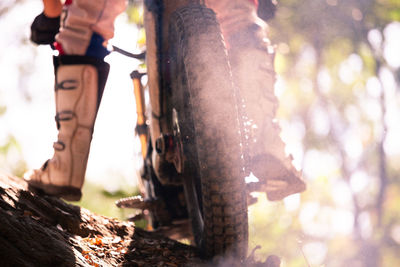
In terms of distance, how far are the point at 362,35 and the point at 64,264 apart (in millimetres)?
9659

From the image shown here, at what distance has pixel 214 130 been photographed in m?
Result: 1.60

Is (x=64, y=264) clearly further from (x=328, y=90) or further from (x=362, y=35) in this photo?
(x=328, y=90)

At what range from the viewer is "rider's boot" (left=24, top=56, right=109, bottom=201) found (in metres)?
2.20

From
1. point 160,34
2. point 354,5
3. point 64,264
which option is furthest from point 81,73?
point 354,5

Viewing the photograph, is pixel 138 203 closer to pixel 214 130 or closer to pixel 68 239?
pixel 68 239

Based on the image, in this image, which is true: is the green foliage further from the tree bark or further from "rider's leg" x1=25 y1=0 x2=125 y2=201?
"rider's leg" x1=25 y1=0 x2=125 y2=201

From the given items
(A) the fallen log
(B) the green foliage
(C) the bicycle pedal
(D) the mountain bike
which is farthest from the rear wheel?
(B) the green foliage

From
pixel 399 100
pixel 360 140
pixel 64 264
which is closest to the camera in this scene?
pixel 64 264

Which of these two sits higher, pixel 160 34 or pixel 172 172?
pixel 160 34

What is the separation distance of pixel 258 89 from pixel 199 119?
2.17 ft

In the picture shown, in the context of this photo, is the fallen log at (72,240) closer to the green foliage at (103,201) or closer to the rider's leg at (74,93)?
the rider's leg at (74,93)

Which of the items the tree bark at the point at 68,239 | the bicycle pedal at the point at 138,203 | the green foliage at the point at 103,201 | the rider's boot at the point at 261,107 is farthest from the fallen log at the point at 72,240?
the green foliage at the point at 103,201

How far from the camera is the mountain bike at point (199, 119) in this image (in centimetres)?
160

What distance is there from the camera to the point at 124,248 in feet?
6.81
